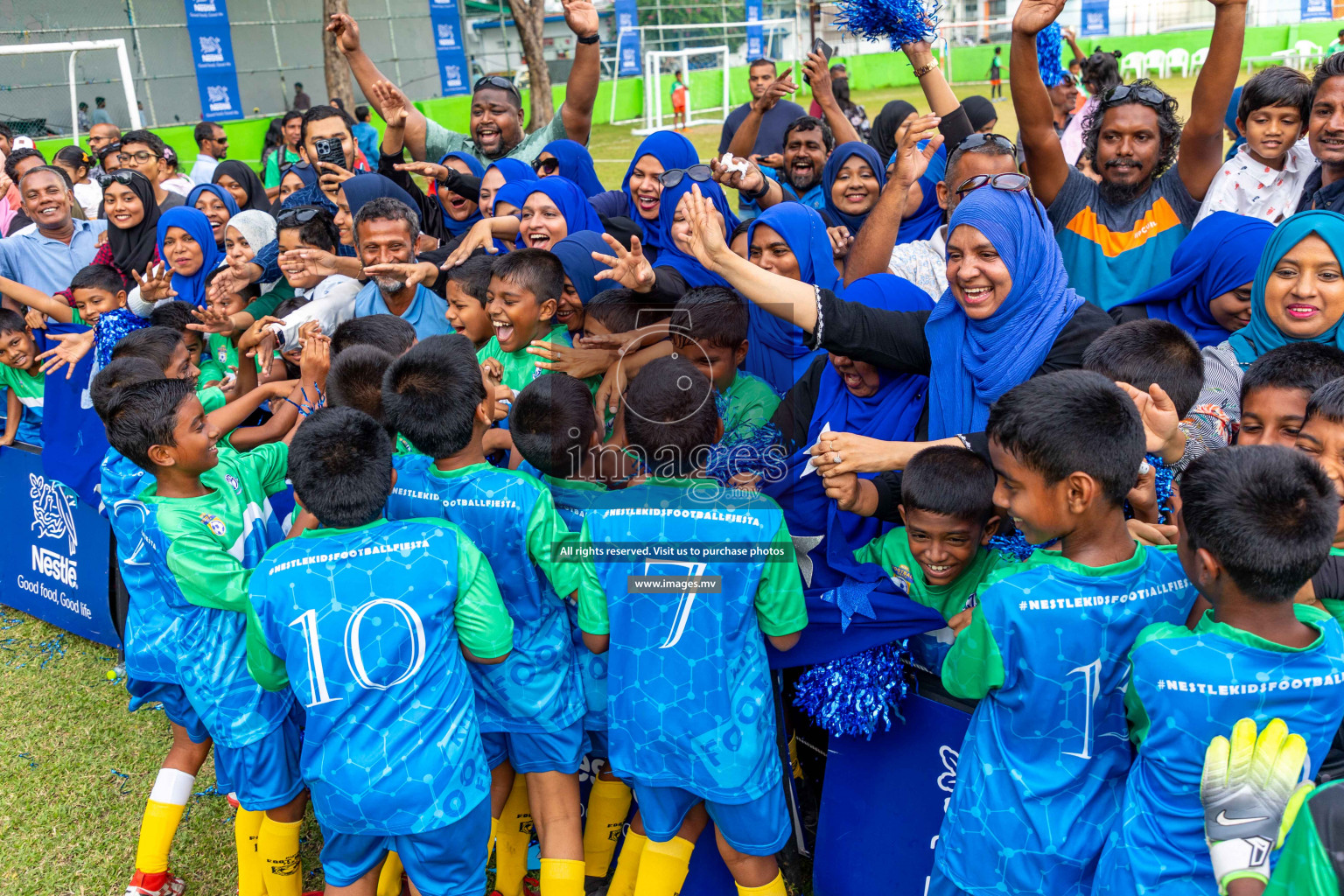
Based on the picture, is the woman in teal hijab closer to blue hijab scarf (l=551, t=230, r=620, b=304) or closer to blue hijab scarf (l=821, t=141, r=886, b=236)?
blue hijab scarf (l=821, t=141, r=886, b=236)

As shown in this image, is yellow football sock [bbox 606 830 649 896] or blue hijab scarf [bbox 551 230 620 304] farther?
blue hijab scarf [bbox 551 230 620 304]

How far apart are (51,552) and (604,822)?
3282 millimetres

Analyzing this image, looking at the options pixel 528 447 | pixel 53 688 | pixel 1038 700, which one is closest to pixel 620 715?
pixel 528 447

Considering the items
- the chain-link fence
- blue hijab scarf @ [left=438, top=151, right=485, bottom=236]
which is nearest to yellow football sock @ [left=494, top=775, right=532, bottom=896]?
blue hijab scarf @ [left=438, top=151, right=485, bottom=236]

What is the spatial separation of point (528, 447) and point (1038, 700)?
4.80ft

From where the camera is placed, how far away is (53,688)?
13.6 feet

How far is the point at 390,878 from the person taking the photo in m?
2.89

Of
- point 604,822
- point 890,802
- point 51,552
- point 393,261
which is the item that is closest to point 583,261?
point 393,261

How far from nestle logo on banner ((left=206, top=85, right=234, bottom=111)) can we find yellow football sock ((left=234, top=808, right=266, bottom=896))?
67.0 ft

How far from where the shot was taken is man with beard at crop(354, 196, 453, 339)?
12.9 ft

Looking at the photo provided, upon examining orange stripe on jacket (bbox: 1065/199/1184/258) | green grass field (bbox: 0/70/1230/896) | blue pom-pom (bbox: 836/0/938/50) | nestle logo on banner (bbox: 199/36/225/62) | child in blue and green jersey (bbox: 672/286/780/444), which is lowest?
green grass field (bbox: 0/70/1230/896)

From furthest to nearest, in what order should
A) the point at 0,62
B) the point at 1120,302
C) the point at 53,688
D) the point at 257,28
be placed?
the point at 257,28 < the point at 0,62 < the point at 53,688 < the point at 1120,302

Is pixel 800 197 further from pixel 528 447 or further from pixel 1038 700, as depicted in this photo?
pixel 1038 700

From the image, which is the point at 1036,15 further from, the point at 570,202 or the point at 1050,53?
the point at 1050,53
